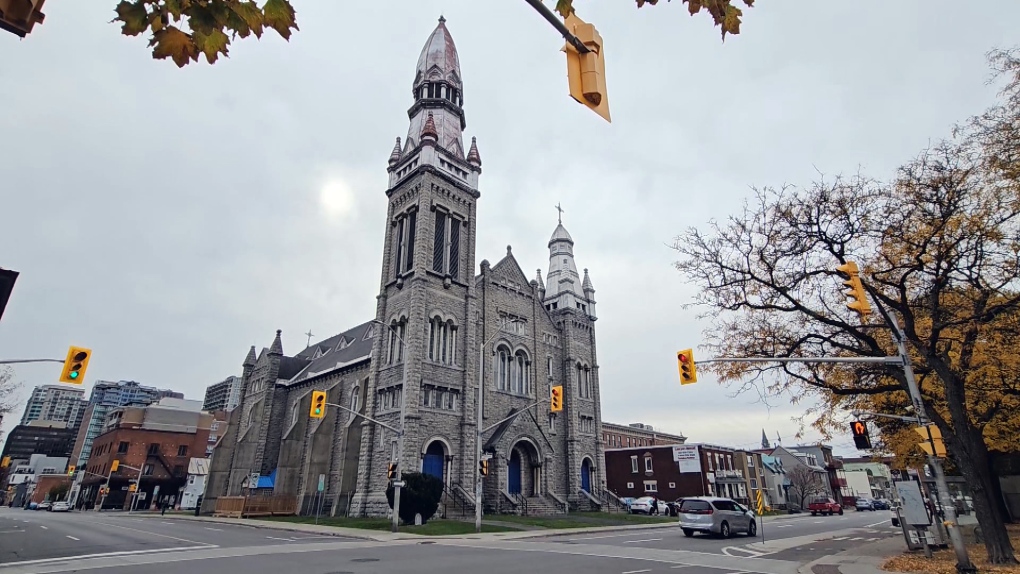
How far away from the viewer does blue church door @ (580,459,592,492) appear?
42969mm

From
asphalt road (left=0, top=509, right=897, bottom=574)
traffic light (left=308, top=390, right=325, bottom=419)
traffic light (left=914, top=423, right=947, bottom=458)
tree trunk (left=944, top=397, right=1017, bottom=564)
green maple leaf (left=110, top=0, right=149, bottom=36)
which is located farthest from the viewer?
traffic light (left=308, top=390, right=325, bottom=419)

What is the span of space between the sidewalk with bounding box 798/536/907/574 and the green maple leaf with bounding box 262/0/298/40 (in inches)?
632

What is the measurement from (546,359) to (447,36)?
3039 cm

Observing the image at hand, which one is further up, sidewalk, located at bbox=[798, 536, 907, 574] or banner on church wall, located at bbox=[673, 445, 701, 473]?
banner on church wall, located at bbox=[673, 445, 701, 473]

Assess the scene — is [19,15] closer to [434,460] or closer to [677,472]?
[434,460]

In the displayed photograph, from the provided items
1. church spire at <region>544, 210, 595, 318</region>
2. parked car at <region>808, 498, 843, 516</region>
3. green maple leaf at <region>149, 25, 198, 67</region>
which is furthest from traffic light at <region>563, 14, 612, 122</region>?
parked car at <region>808, 498, 843, 516</region>

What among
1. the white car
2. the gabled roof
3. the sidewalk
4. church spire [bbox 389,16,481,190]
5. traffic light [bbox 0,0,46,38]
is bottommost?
the sidewalk

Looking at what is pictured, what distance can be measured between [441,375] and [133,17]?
33.3 m

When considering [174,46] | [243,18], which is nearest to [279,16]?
[243,18]

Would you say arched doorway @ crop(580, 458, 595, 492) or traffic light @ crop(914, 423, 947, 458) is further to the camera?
Answer: arched doorway @ crop(580, 458, 595, 492)

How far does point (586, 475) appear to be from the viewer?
143 ft

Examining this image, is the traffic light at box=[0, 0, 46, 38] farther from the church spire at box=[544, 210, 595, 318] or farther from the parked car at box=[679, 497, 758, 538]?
the church spire at box=[544, 210, 595, 318]

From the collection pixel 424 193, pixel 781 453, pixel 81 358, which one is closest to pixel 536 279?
pixel 424 193

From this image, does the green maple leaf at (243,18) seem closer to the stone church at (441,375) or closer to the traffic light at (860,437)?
the traffic light at (860,437)
